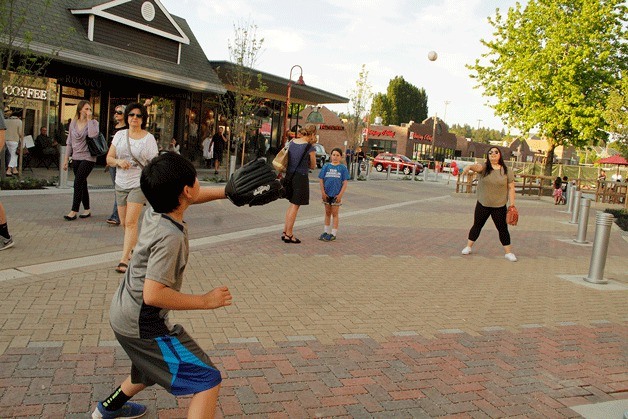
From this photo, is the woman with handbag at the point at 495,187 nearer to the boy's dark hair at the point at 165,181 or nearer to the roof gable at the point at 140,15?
the boy's dark hair at the point at 165,181

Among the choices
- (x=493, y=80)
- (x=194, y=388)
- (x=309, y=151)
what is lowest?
(x=194, y=388)

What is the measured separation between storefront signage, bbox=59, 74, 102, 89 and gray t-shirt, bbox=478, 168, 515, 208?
14.7 meters

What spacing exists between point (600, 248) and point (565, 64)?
21674mm

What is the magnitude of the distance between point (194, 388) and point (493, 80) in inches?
1200

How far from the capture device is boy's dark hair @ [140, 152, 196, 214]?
A: 2414 millimetres

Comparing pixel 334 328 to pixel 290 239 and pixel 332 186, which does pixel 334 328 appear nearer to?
pixel 290 239

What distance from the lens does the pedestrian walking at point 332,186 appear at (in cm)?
909

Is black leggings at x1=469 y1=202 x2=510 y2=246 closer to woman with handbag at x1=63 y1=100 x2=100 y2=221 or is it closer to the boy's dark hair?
woman with handbag at x1=63 y1=100 x2=100 y2=221

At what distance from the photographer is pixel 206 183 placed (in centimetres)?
1722

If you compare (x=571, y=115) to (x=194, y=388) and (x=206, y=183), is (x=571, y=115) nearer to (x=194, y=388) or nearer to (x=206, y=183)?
(x=206, y=183)

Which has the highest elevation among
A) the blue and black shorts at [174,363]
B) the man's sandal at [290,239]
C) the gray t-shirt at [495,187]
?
the gray t-shirt at [495,187]

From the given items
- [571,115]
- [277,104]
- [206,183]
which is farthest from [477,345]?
[277,104]

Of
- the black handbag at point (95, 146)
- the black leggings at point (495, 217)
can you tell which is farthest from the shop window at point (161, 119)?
the black leggings at point (495, 217)

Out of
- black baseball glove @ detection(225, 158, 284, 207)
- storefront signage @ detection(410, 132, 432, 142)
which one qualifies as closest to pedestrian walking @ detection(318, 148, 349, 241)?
black baseball glove @ detection(225, 158, 284, 207)
